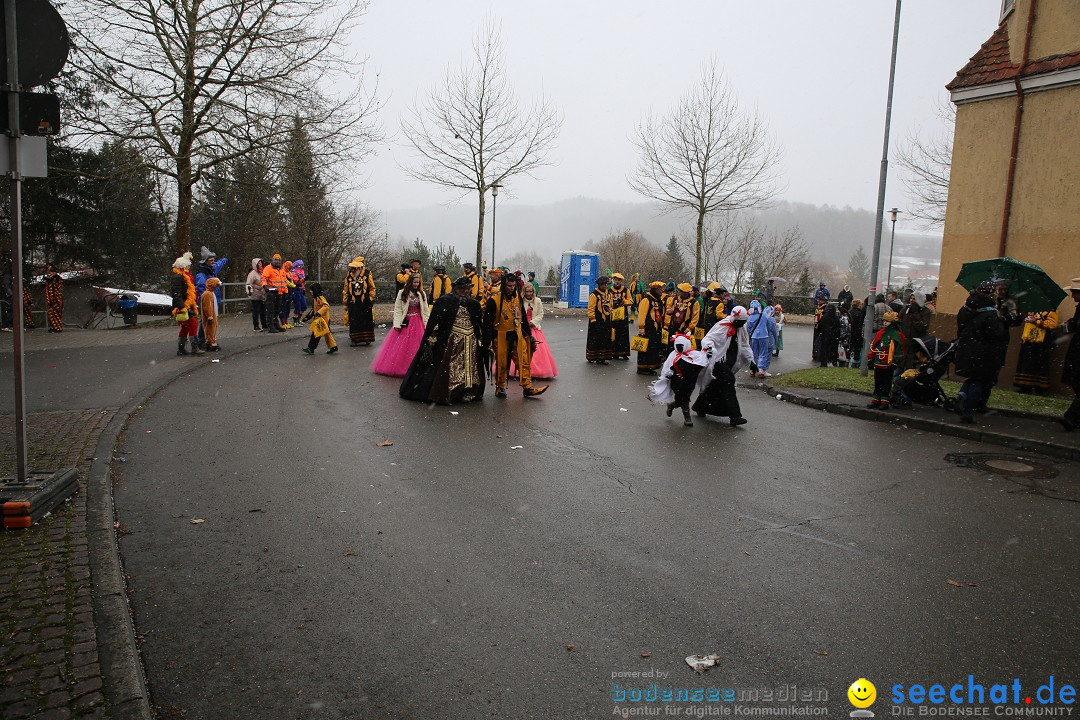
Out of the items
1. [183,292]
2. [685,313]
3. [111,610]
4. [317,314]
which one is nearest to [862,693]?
[111,610]

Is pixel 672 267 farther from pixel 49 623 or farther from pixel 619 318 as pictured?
pixel 49 623

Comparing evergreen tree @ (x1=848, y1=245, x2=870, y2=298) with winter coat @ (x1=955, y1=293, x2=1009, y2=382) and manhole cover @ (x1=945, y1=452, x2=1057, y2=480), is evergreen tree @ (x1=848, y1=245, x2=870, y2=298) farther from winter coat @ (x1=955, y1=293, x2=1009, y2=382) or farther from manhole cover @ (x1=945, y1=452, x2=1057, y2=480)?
manhole cover @ (x1=945, y1=452, x2=1057, y2=480)

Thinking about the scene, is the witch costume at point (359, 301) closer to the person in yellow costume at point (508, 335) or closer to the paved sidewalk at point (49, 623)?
the person in yellow costume at point (508, 335)

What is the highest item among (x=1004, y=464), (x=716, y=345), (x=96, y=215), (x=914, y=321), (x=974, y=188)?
(x=974, y=188)

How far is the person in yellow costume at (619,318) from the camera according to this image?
17203 millimetres

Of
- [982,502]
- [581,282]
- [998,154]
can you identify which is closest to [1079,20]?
[998,154]

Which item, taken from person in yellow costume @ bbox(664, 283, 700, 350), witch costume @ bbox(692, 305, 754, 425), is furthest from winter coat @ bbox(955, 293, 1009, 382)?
person in yellow costume @ bbox(664, 283, 700, 350)

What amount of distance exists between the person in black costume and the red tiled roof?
10865 millimetres

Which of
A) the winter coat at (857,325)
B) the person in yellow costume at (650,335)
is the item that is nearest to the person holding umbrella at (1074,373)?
the person in yellow costume at (650,335)

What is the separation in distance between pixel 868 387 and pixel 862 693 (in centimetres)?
1074

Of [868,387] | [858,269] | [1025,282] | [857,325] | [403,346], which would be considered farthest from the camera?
[858,269]

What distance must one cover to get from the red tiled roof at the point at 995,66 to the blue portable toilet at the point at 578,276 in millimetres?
20041

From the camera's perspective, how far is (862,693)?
12.1ft

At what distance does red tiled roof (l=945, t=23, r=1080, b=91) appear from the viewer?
13617 millimetres
